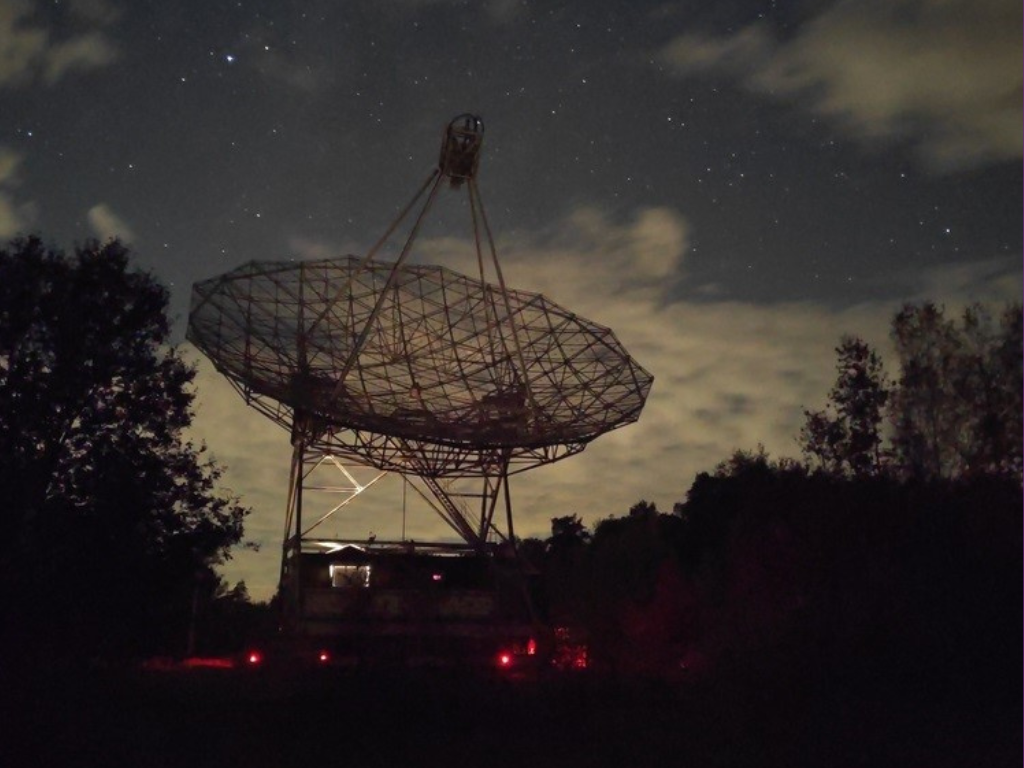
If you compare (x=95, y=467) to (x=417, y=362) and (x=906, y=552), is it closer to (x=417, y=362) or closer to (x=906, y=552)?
(x=906, y=552)

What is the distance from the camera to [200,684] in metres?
21.3

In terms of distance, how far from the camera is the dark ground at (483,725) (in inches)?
526

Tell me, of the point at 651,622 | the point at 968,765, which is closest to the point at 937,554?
the point at 968,765

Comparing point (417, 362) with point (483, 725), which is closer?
point (483, 725)

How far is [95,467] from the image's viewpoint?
1747 cm

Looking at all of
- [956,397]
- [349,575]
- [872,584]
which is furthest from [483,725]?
[349,575]

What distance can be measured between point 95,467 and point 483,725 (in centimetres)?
704

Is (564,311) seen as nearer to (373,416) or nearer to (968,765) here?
(373,416)

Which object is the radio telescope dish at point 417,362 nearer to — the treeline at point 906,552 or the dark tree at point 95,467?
the treeline at point 906,552

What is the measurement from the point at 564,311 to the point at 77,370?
640 inches

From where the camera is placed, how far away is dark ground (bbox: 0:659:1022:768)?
1335 centimetres

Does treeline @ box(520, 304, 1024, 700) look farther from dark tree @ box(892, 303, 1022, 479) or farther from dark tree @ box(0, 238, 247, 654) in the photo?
dark tree @ box(0, 238, 247, 654)

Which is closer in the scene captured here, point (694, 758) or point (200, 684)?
point (694, 758)

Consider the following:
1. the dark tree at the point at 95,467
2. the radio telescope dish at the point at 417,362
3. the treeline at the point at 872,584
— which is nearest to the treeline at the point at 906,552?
the treeline at the point at 872,584
